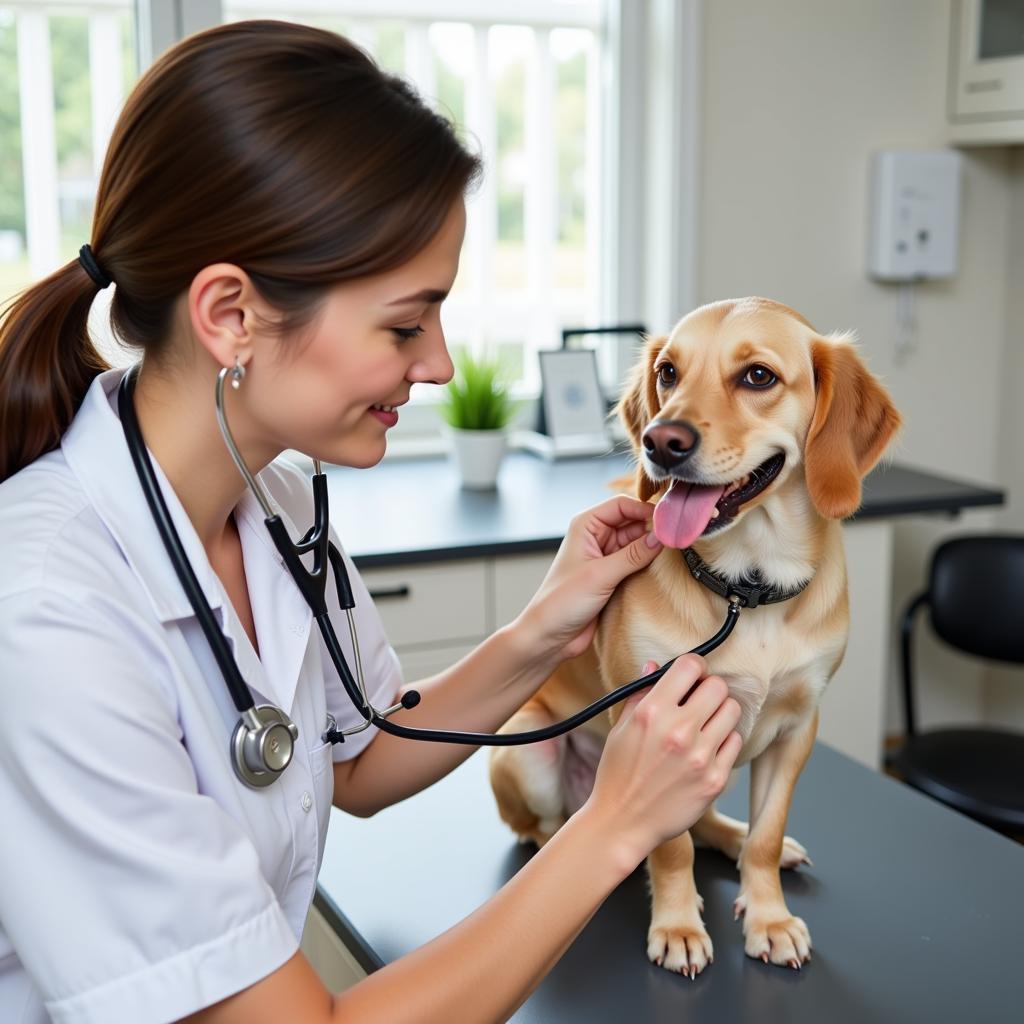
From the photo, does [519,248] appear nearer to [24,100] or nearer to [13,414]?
[24,100]

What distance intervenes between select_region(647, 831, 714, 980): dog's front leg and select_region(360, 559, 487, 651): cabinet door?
3.78 ft

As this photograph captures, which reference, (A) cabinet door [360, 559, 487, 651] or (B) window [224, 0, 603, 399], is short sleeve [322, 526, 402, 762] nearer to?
(A) cabinet door [360, 559, 487, 651]

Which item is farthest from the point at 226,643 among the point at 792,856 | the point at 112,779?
the point at 792,856

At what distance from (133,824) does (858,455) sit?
0.68 metres

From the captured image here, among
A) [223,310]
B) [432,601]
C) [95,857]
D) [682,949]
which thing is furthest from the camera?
[432,601]

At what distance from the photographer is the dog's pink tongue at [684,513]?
41.1 inches

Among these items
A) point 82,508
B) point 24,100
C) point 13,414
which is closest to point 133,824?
point 82,508

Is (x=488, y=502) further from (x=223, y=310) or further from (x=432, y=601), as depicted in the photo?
(x=223, y=310)

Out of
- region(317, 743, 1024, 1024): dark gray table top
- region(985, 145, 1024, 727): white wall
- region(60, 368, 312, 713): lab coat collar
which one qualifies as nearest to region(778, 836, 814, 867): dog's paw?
region(317, 743, 1024, 1024): dark gray table top

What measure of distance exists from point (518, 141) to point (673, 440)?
6.98 feet

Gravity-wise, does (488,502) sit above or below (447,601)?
above

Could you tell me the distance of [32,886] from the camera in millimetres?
785

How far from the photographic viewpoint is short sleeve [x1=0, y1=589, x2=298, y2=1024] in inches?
30.8

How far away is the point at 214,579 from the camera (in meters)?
0.95
